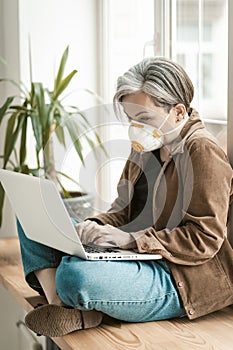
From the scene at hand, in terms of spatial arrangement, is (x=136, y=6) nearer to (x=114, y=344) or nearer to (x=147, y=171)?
(x=147, y=171)

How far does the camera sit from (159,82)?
5.98ft

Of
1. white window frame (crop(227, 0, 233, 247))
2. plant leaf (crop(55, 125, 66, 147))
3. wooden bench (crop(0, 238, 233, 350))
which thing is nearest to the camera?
wooden bench (crop(0, 238, 233, 350))

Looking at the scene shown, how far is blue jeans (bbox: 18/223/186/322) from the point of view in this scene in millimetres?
1720

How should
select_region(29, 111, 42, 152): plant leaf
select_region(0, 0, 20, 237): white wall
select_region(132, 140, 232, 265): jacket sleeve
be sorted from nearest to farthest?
select_region(132, 140, 232, 265): jacket sleeve, select_region(29, 111, 42, 152): plant leaf, select_region(0, 0, 20, 237): white wall

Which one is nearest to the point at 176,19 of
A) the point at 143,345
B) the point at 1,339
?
the point at 143,345

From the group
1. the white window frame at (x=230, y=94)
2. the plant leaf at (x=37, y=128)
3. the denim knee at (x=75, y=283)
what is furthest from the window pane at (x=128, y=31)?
the denim knee at (x=75, y=283)

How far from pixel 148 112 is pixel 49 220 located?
377mm

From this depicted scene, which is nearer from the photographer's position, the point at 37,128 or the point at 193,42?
the point at 193,42

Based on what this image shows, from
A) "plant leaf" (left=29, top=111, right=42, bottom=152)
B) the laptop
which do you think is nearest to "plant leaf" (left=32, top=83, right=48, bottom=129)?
"plant leaf" (left=29, top=111, right=42, bottom=152)

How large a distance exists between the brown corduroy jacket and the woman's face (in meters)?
0.05

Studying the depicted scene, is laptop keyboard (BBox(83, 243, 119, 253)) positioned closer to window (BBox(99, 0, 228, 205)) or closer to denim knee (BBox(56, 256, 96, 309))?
denim knee (BBox(56, 256, 96, 309))

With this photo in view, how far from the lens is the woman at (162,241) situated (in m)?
1.75

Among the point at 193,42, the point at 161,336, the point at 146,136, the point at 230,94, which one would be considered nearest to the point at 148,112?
the point at 146,136

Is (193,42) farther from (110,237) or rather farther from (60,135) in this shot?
(110,237)
